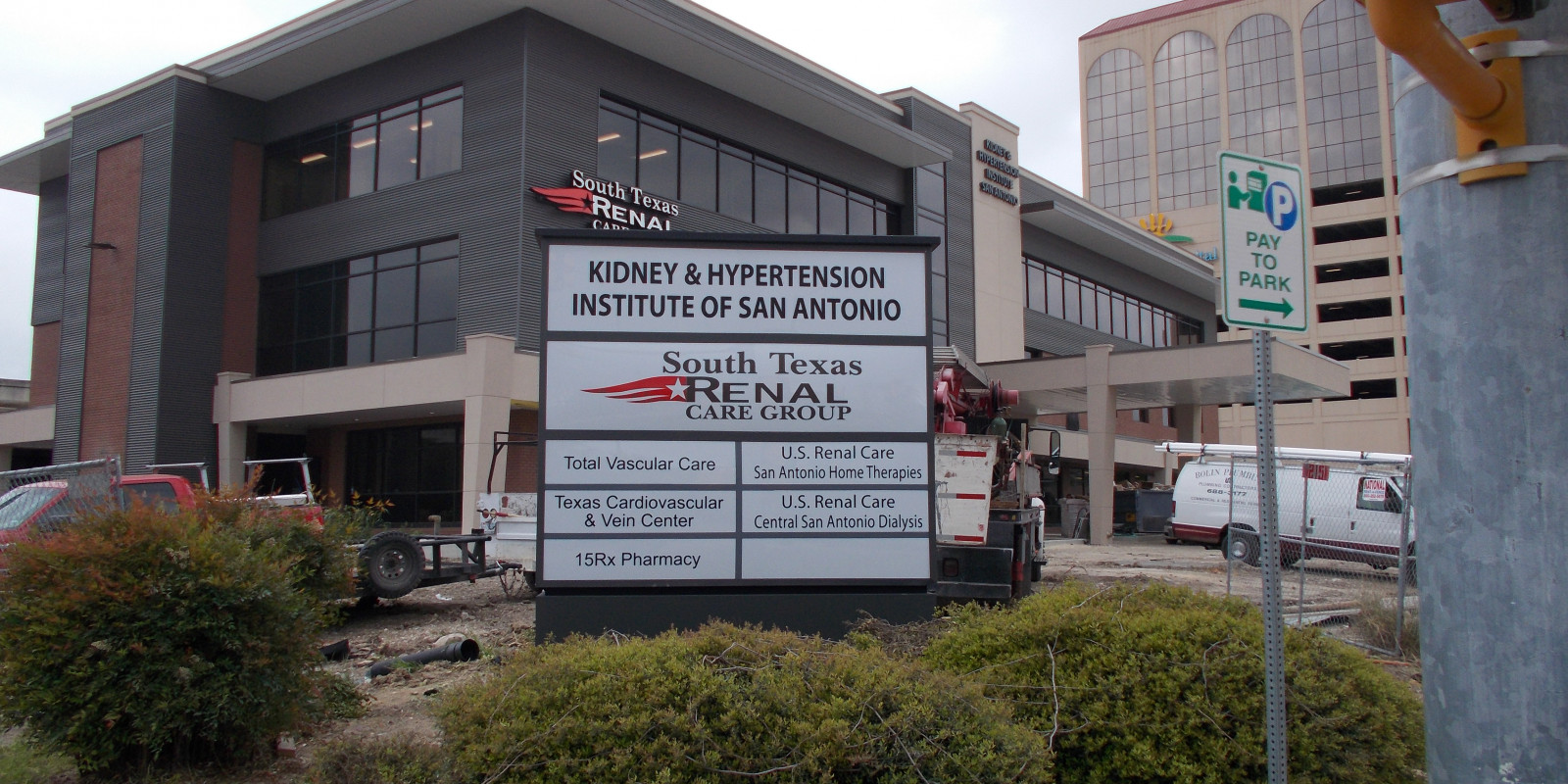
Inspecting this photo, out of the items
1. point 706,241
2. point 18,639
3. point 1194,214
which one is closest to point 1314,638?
point 706,241

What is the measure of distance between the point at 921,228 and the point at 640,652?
34667 mm

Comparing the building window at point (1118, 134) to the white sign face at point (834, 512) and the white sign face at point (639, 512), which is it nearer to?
the white sign face at point (834, 512)

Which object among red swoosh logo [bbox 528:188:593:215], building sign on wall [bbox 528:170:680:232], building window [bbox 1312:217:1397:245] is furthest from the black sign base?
building window [bbox 1312:217:1397:245]

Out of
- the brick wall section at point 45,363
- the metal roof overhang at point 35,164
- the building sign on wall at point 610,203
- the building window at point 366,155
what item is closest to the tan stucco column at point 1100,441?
the building sign on wall at point 610,203

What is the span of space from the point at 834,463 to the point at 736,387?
82 centimetres

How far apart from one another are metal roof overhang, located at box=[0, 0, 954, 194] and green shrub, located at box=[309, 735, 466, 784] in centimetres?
2444

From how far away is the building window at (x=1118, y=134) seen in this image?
91125 mm

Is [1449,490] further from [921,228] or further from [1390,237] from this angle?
[1390,237]

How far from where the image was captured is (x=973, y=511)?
12.0 metres

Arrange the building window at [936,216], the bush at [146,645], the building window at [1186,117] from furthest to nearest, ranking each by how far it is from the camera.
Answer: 1. the building window at [1186,117]
2. the building window at [936,216]
3. the bush at [146,645]

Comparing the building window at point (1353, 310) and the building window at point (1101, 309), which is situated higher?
the building window at point (1353, 310)

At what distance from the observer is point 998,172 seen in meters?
42.8

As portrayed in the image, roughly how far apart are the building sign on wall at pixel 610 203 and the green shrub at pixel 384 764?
22430 millimetres

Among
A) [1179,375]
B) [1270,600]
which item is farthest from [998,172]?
[1270,600]
